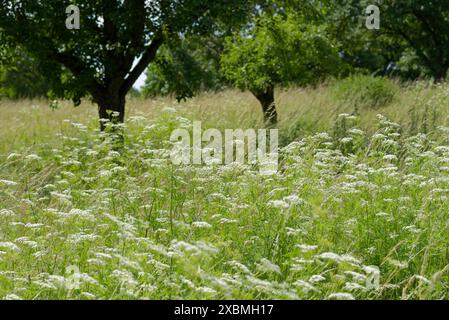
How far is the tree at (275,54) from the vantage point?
43.2 ft

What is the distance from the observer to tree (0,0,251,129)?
9.93 m

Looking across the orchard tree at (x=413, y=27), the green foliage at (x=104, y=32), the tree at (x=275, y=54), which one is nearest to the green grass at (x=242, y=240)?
the green foliage at (x=104, y=32)

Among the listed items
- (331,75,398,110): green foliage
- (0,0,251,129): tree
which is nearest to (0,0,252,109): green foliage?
(0,0,251,129): tree

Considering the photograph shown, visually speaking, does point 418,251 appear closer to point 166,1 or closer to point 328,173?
point 328,173

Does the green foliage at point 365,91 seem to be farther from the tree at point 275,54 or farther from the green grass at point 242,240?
the green grass at point 242,240

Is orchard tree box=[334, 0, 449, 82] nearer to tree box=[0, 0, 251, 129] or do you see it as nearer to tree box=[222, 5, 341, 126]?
tree box=[222, 5, 341, 126]

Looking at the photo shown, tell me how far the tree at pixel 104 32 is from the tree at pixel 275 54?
2.52 meters

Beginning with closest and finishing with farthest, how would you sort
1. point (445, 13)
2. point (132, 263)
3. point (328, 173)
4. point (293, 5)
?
point (132, 263) < point (328, 173) < point (293, 5) < point (445, 13)

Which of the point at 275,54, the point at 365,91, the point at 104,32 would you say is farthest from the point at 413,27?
the point at 104,32

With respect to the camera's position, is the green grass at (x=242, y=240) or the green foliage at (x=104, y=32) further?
the green foliage at (x=104, y=32)

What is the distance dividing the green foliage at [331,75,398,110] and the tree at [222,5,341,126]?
4.68 ft

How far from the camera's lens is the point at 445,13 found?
2716 centimetres
